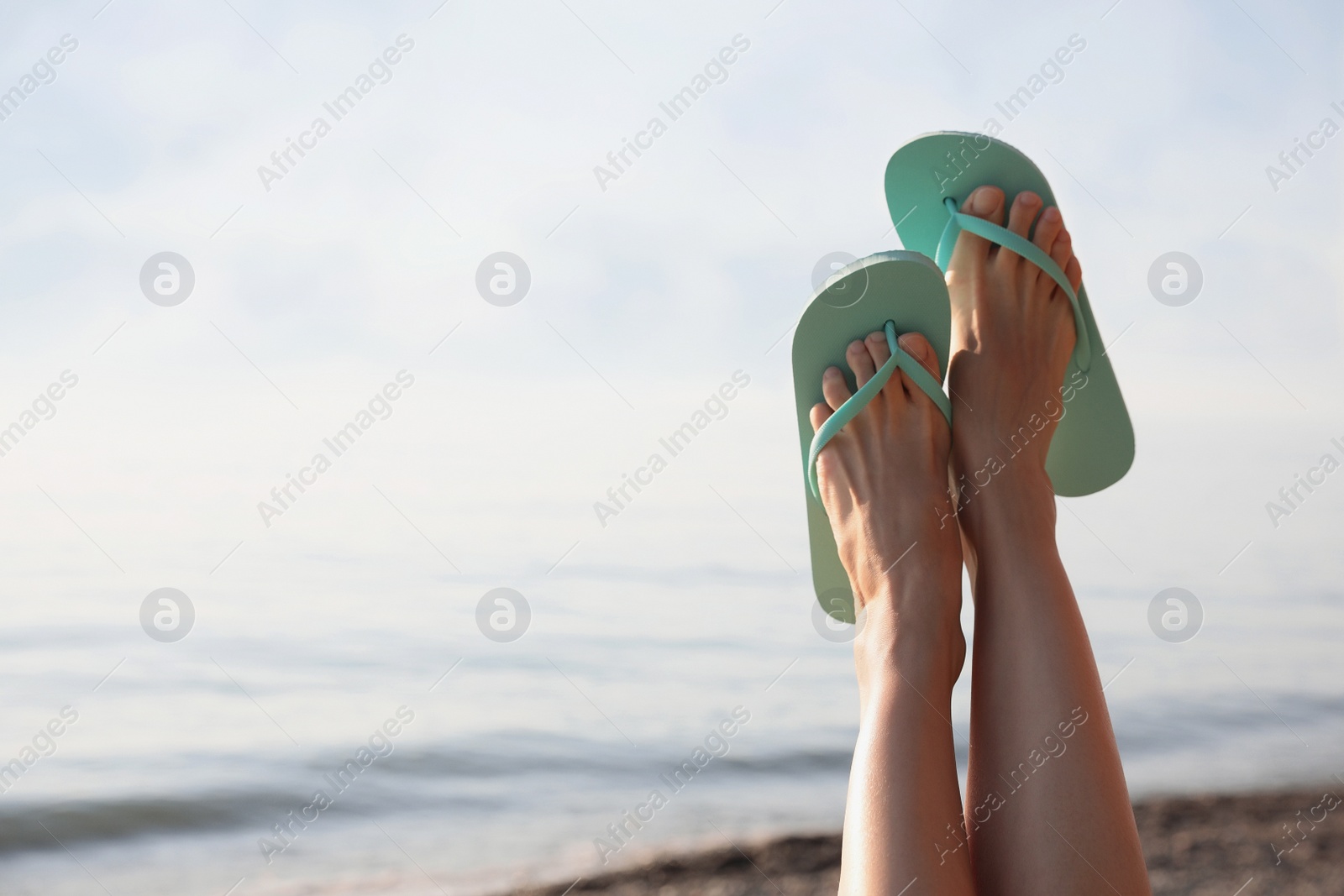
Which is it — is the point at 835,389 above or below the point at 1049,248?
below

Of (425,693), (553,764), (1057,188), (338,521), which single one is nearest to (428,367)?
(338,521)

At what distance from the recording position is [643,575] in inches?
131

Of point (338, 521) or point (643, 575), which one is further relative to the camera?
point (338, 521)

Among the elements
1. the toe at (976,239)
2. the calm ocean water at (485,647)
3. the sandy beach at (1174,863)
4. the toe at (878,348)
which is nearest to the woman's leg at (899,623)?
the toe at (878,348)

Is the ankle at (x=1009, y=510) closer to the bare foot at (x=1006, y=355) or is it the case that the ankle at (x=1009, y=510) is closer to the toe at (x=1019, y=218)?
the bare foot at (x=1006, y=355)

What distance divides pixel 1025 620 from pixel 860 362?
1.67 ft

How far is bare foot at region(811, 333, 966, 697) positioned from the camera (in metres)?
1.01

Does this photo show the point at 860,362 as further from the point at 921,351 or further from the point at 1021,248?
the point at 1021,248

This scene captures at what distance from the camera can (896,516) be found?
118 centimetres

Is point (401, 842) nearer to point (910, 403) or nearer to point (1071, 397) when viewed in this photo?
point (910, 403)

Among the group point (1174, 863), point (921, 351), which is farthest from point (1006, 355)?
point (1174, 863)

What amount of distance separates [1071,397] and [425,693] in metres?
1.69

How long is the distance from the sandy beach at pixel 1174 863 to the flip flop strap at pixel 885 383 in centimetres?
68

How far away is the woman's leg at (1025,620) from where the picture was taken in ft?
2.60
